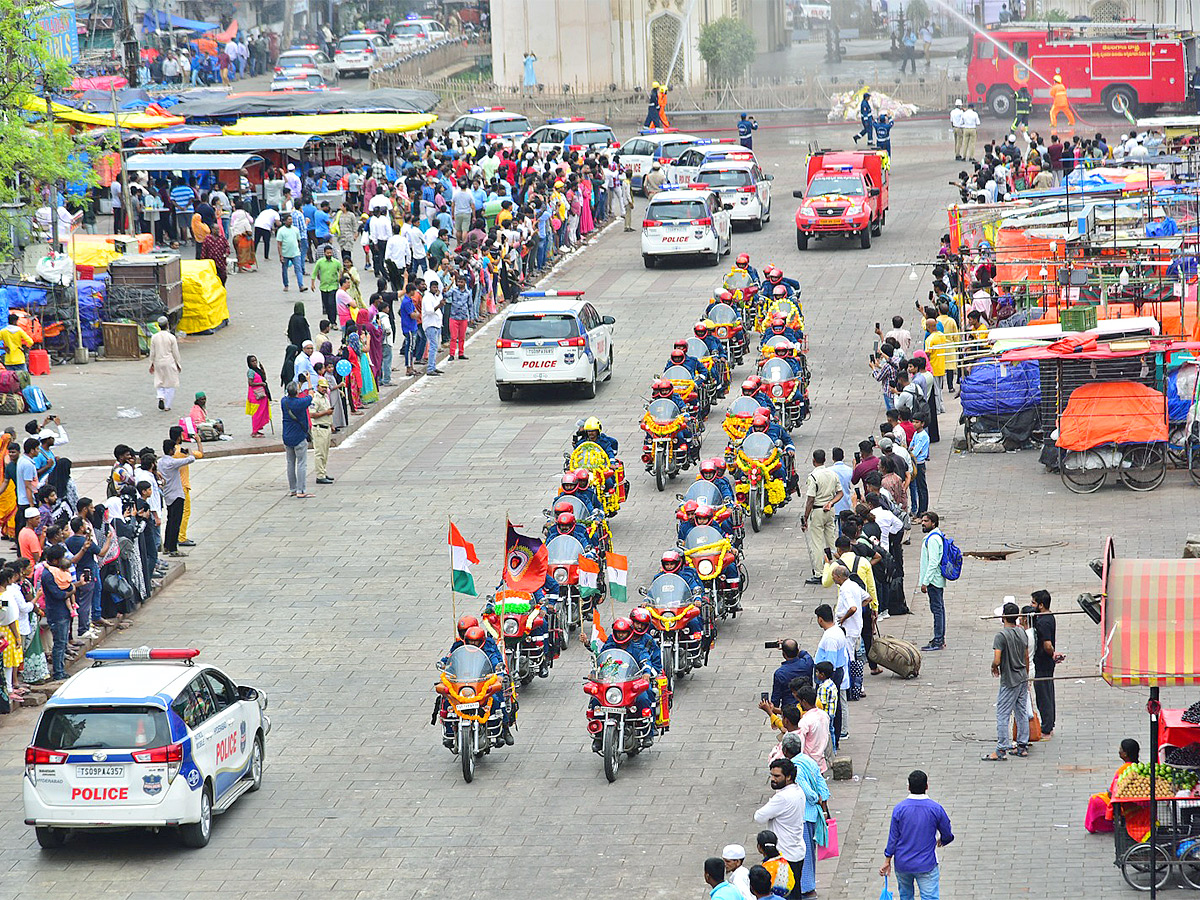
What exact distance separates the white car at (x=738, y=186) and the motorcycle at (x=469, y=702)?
27570 mm

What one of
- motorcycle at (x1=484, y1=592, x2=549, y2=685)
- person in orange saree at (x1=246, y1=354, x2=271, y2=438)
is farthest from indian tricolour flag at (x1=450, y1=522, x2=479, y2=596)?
person in orange saree at (x1=246, y1=354, x2=271, y2=438)

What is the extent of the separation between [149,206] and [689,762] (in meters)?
28.8

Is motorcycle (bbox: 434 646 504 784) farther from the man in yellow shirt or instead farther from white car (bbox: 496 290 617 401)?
the man in yellow shirt

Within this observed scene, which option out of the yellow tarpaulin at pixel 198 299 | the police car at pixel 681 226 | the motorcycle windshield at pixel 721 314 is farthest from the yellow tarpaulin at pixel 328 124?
the motorcycle windshield at pixel 721 314

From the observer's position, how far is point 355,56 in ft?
255

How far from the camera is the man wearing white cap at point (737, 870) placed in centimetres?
1138

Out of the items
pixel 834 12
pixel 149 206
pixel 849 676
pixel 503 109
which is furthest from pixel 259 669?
pixel 834 12

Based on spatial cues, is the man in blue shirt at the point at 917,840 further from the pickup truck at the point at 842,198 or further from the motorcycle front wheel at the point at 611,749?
the pickup truck at the point at 842,198

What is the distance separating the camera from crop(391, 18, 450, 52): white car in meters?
84.8

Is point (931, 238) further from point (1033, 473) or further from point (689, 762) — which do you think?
point (689, 762)

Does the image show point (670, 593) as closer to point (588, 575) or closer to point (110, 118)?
point (588, 575)

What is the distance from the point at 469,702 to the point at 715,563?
381 centimetres

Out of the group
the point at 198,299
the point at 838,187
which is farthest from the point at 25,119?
the point at 838,187

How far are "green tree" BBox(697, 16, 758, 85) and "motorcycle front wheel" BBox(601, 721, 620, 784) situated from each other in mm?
56890
